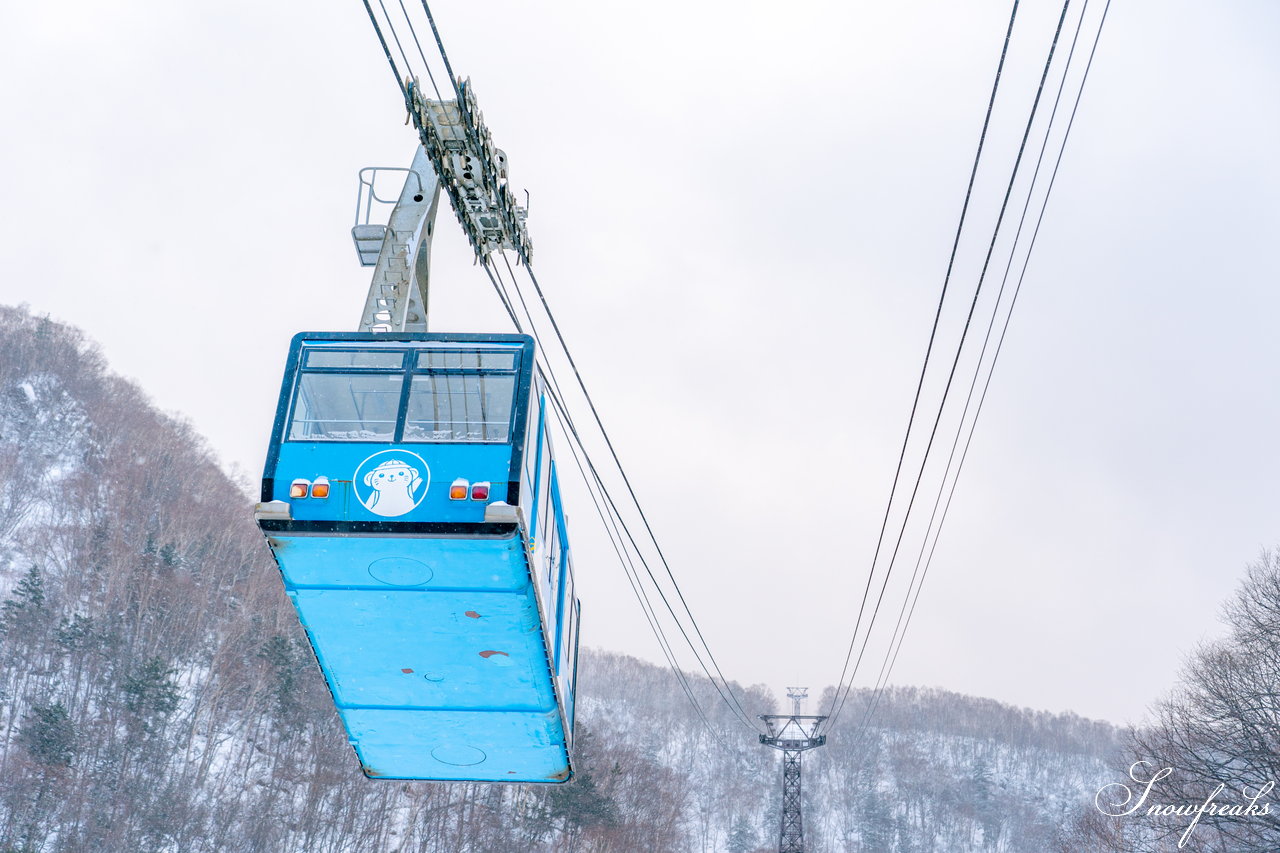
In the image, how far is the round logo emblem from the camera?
8.02 metres

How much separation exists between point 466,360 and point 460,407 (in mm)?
484

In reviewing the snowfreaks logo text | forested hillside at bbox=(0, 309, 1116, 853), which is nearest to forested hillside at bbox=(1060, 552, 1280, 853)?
the snowfreaks logo text

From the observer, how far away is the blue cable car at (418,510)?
316 inches

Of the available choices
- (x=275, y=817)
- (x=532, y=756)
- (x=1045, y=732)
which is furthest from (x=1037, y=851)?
(x=532, y=756)

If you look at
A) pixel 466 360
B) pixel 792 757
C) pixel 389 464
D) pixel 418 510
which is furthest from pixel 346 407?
pixel 792 757

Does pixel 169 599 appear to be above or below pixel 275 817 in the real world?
above

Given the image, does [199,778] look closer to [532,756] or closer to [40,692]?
[40,692]

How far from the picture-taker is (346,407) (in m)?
8.51

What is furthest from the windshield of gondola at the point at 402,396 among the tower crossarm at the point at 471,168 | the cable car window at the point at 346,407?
the tower crossarm at the point at 471,168

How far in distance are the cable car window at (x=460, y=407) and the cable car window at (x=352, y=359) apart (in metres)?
0.31

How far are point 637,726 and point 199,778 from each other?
220 feet

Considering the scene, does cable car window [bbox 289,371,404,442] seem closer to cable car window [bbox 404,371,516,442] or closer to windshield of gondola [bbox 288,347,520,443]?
windshield of gondola [bbox 288,347,520,443]

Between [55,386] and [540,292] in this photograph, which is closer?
[540,292]

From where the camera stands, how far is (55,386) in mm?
81812
